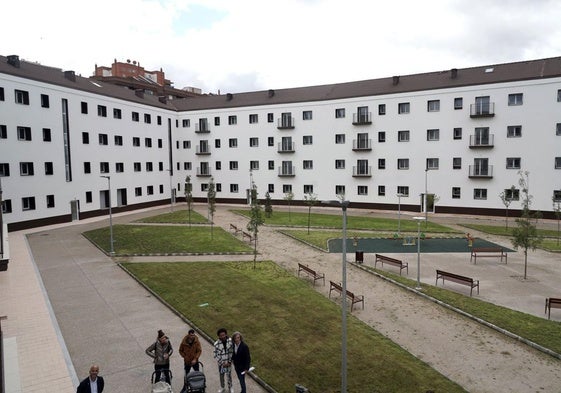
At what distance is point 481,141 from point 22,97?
43.1 metres

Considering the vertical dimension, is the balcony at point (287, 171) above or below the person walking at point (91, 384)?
above

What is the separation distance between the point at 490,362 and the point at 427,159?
34.6 m

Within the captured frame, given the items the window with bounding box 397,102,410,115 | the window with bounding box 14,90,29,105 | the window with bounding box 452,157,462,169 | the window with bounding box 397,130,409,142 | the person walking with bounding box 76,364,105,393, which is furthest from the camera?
the window with bounding box 397,130,409,142

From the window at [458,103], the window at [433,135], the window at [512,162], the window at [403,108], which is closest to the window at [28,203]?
the window at [403,108]

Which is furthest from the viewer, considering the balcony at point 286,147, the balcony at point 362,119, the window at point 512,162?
the balcony at point 286,147

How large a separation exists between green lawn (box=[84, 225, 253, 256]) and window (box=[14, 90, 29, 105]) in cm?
1255

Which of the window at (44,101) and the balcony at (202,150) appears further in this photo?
the balcony at (202,150)

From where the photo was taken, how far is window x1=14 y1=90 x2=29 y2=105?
33312 mm

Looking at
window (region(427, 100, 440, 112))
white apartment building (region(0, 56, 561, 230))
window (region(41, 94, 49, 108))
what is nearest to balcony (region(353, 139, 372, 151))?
white apartment building (region(0, 56, 561, 230))

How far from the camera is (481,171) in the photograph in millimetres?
41375

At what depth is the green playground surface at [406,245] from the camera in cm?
2702

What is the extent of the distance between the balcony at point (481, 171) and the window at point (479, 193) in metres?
A: 1.34

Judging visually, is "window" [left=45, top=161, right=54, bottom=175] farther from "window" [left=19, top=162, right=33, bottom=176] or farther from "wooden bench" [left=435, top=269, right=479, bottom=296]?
"wooden bench" [left=435, top=269, right=479, bottom=296]

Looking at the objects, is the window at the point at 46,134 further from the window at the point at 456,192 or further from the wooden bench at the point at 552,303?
the window at the point at 456,192
